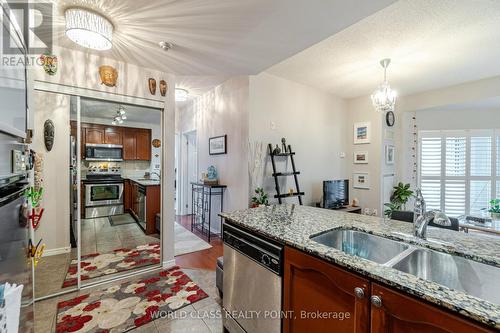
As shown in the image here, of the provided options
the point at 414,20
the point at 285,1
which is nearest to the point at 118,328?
the point at 285,1

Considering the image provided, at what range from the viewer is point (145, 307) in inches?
79.0

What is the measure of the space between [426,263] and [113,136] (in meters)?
3.01

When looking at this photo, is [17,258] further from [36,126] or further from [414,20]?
[414,20]

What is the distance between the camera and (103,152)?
2.50 m

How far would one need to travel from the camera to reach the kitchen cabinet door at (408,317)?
68 centimetres

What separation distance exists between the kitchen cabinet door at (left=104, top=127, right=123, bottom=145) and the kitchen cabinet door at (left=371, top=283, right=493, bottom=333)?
9.12 ft

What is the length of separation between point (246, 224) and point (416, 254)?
0.98 metres

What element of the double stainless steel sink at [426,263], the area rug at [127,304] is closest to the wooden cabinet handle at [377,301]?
the double stainless steel sink at [426,263]

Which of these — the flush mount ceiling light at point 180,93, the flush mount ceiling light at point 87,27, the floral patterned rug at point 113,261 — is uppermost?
the flush mount ceiling light at point 180,93

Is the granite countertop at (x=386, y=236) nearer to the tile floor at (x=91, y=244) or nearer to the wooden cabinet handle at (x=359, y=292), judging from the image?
the wooden cabinet handle at (x=359, y=292)

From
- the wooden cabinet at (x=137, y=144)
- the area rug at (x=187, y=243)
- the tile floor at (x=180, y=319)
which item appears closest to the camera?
the tile floor at (x=180, y=319)

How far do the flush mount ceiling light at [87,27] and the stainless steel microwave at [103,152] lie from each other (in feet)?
3.52

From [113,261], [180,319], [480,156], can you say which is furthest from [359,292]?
[480,156]

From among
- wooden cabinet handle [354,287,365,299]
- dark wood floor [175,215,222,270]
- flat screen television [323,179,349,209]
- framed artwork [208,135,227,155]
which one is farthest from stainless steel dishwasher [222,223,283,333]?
flat screen television [323,179,349,209]
